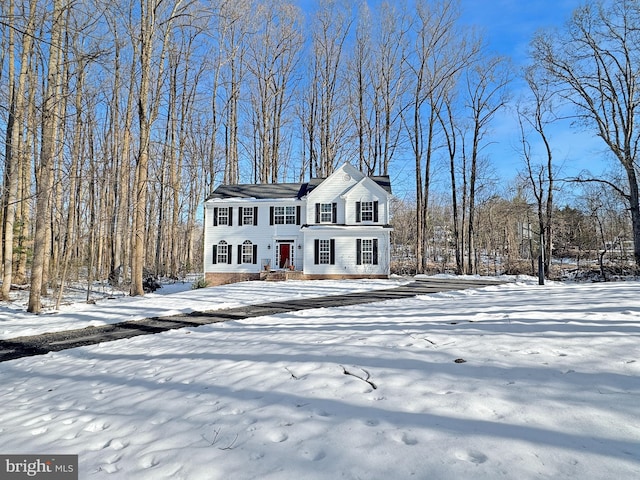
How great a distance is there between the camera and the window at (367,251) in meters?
19.0

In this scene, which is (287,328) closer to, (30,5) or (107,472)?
(107,472)

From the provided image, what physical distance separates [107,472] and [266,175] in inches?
973

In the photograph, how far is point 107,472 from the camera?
7.40ft

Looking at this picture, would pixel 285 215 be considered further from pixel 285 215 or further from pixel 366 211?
pixel 366 211

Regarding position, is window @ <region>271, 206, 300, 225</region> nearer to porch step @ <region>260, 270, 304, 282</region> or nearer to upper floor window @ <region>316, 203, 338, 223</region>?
upper floor window @ <region>316, 203, 338, 223</region>

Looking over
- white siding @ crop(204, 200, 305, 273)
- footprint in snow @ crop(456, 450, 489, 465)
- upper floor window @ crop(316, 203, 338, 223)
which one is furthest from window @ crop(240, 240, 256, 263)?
footprint in snow @ crop(456, 450, 489, 465)

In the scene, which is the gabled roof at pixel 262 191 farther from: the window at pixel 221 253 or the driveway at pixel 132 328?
the driveway at pixel 132 328

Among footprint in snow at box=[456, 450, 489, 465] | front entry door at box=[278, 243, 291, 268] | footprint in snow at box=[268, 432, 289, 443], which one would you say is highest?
front entry door at box=[278, 243, 291, 268]

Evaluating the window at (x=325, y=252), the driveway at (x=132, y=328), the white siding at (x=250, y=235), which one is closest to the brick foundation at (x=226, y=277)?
the white siding at (x=250, y=235)

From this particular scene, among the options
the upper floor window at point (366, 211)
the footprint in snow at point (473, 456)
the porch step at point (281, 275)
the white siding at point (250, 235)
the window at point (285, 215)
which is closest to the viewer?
the footprint in snow at point (473, 456)

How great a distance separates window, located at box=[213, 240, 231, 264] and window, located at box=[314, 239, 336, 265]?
18.0 feet

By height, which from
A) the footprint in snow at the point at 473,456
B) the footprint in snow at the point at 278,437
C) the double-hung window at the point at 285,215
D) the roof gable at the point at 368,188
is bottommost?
the footprint in snow at the point at 278,437

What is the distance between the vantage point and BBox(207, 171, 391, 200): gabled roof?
20969 millimetres

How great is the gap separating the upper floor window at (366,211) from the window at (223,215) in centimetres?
794
